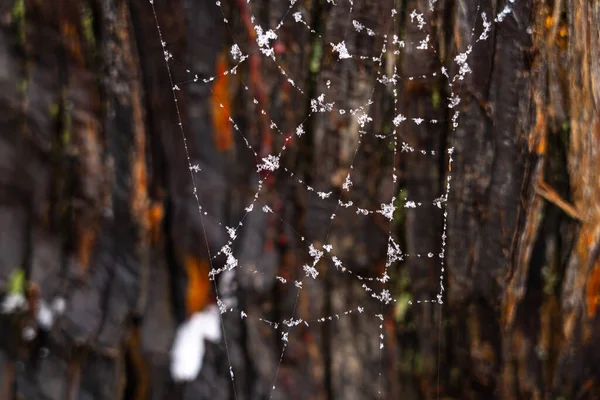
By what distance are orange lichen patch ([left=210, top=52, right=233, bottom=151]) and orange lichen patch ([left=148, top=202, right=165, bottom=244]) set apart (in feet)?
0.19

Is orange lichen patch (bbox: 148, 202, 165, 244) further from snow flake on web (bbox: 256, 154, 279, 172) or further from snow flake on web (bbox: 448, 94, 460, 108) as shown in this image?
snow flake on web (bbox: 448, 94, 460, 108)

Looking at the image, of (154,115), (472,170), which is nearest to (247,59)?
(154,115)

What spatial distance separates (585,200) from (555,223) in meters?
0.03

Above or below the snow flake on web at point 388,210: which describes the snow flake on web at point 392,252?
below

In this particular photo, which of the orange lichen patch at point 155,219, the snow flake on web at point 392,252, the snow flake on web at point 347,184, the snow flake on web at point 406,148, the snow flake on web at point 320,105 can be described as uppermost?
the snow flake on web at point 320,105

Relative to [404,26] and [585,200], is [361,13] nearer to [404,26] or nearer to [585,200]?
[404,26]

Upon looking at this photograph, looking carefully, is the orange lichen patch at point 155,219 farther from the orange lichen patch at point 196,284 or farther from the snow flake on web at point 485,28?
the snow flake on web at point 485,28

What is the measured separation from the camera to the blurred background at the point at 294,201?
1.14ft

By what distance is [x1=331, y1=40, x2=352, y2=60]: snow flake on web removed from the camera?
368 millimetres

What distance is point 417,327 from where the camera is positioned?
15.3 inches

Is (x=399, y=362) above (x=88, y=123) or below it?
below

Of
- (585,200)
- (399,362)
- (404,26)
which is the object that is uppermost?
(404,26)

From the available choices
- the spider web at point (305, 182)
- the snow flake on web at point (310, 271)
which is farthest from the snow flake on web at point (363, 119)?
the snow flake on web at point (310, 271)

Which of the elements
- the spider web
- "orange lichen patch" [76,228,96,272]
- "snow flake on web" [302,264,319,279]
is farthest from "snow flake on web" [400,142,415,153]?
"orange lichen patch" [76,228,96,272]
